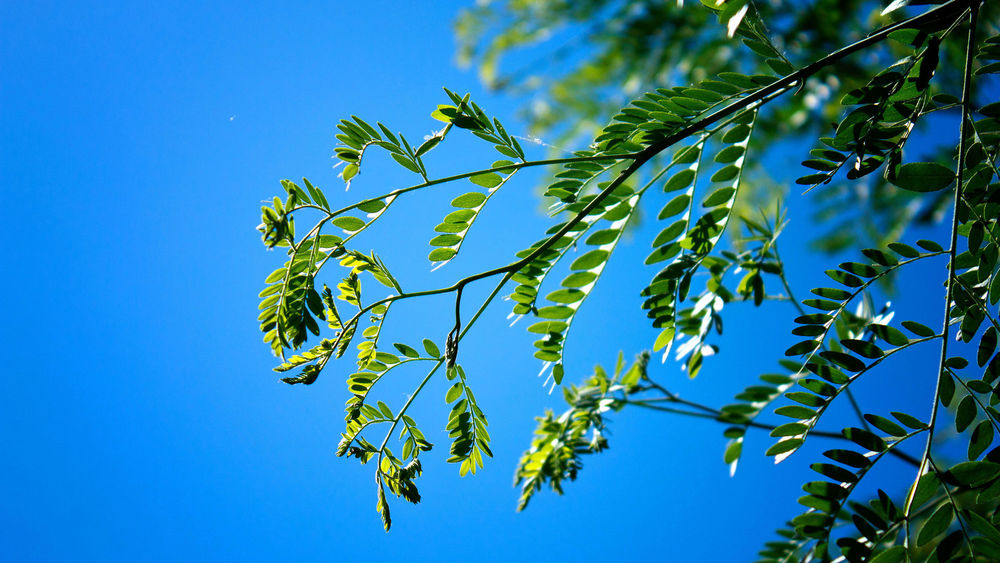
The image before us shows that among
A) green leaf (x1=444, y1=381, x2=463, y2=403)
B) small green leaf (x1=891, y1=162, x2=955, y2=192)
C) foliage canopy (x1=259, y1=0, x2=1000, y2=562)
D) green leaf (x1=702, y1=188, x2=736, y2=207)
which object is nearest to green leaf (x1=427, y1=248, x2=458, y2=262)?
foliage canopy (x1=259, y1=0, x2=1000, y2=562)

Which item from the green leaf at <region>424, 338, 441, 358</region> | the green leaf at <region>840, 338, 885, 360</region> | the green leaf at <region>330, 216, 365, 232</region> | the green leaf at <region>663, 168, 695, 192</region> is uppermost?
the green leaf at <region>330, 216, 365, 232</region>

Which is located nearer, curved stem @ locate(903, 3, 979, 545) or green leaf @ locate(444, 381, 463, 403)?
curved stem @ locate(903, 3, 979, 545)

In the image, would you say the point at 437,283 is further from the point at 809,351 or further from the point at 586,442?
the point at 809,351

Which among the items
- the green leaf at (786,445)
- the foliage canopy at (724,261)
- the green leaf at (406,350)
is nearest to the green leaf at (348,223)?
the foliage canopy at (724,261)

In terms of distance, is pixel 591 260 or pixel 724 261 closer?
pixel 591 260

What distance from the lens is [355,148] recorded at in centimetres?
50

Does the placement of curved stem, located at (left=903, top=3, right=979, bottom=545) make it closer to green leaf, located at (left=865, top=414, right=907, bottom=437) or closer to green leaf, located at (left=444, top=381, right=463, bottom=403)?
green leaf, located at (left=865, top=414, right=907, bottom=437)

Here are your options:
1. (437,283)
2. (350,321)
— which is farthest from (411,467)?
(437,283)

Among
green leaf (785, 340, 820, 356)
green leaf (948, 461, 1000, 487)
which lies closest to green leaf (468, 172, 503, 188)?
green leaf (785, 340, 820, 356)

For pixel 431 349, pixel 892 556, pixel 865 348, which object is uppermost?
pixel 431 349

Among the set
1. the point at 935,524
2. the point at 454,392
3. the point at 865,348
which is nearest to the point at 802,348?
the point at 865,348

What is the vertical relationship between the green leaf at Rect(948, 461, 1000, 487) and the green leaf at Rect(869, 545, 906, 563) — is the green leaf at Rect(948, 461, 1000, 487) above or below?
above

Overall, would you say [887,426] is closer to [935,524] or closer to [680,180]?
[935,524]

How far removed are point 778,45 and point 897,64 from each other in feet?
0.31
